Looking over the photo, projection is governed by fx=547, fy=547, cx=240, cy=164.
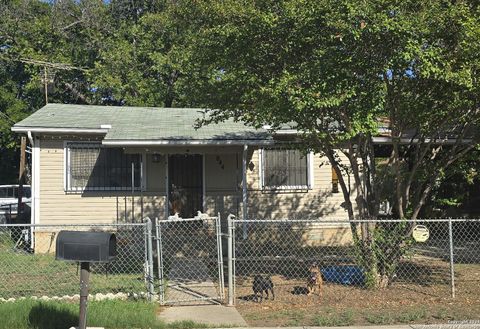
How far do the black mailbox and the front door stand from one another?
8.98 m

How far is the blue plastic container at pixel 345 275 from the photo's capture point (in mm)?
8773

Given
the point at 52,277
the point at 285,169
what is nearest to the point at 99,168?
the point at 52,277

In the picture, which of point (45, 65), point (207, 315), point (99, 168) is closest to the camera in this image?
point (207, 315)

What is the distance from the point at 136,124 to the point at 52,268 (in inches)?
184

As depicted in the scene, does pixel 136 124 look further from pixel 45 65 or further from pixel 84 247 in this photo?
pixel 45 65

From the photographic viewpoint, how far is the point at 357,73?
287 inches

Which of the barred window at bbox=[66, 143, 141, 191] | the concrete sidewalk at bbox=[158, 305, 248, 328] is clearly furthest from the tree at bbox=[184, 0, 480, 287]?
the barred window at bbox=[66, 143, 141, 191]

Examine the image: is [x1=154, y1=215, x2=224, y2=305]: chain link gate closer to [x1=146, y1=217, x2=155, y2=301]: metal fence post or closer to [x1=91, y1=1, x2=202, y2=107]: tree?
[x1=146, y1=217, x2=155, y2=301]: metal fence post

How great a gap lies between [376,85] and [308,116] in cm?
113

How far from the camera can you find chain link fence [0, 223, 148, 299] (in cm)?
838

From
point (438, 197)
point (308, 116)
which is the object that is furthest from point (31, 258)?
point (438, 197)

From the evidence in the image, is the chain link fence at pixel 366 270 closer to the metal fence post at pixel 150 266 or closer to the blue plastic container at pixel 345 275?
the blue plastic container at pixel 345 275

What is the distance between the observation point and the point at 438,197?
1511cm

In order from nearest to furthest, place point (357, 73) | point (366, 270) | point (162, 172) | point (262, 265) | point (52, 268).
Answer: point (357, 73) < point (366, 270) < point (52, 268) < point (262, 265) < point (162, 172)
